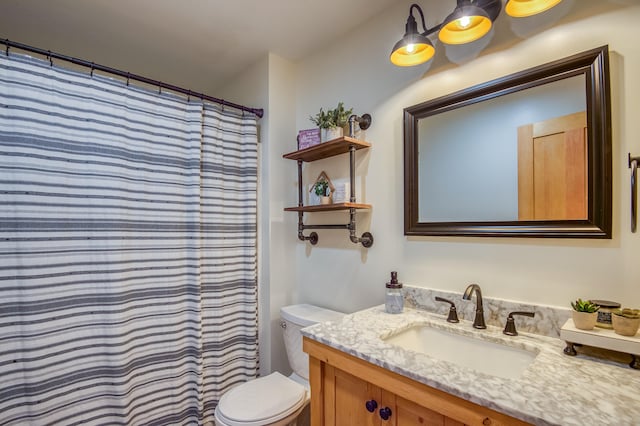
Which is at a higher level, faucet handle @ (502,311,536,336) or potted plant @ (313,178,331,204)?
potted plant @ (313,178,331,204)

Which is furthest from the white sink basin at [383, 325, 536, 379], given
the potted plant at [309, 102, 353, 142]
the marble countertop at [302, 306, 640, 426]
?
the potted plant at [309, 102, 353, 142]

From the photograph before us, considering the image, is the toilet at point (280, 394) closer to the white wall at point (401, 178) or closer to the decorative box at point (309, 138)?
the white wall at point (401, 178)

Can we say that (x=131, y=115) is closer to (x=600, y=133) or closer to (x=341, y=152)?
(x=341, y=152)

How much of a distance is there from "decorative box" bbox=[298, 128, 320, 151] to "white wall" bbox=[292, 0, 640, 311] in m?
0.17

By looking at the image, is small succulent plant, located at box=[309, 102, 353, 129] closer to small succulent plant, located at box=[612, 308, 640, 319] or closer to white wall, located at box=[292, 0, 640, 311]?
white wall, located at box=[292, 0, 640, 311]

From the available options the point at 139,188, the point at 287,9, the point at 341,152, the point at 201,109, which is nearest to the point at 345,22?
the point at 287,9

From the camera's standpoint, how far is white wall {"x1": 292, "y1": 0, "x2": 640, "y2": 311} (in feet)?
2.98

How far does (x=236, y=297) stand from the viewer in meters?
1.85

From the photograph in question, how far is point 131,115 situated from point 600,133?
1919mm

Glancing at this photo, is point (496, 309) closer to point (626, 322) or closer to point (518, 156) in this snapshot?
point (626, 322)

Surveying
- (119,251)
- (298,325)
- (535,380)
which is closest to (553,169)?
(535,380)

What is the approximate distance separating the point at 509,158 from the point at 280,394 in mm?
1426

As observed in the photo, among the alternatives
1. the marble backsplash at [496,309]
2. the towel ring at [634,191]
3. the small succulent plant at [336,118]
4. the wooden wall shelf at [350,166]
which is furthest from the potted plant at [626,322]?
the small succulent plant at [336,118]

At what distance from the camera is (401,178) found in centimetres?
145
